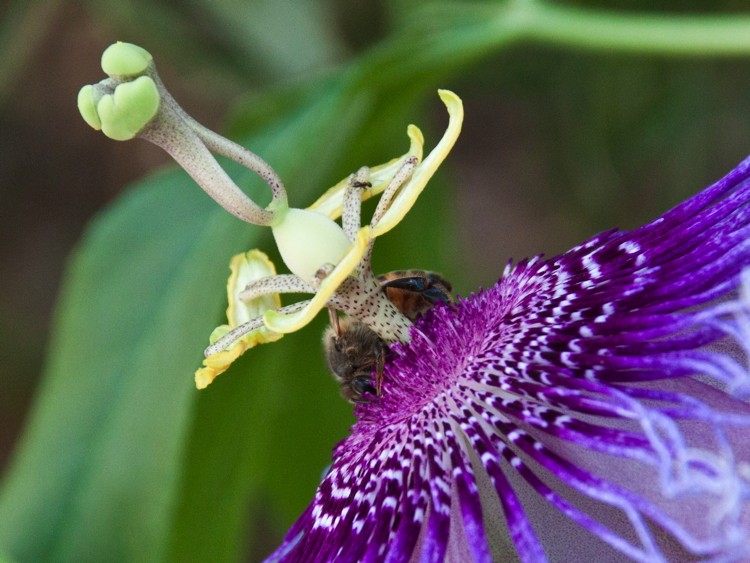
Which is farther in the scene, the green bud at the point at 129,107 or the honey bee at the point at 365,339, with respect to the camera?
the honey bee at the point at 365,339

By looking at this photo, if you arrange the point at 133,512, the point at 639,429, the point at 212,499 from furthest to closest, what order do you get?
the point at 212,499, the point at 133,512, the point at 639,429

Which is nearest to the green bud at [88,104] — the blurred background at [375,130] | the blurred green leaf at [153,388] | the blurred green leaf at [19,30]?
the blurred green leaf at [153,388]

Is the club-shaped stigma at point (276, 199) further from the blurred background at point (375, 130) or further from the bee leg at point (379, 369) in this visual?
the blurred background at point (375, 130)

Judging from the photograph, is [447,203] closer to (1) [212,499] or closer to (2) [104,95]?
(1) [212,499]

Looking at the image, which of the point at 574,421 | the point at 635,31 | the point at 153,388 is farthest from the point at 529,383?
the point at 635,31

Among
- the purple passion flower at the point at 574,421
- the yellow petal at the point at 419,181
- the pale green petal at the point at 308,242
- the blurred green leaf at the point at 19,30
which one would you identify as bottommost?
the purple passion flower at the point at 574,421

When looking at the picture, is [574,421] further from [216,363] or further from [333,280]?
[216,363]

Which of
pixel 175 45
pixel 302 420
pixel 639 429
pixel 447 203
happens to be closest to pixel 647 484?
pixel 639 429

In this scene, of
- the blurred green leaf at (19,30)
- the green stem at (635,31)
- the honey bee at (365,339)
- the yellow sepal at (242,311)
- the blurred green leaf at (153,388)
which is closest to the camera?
the yellow sepal at (242,311)
